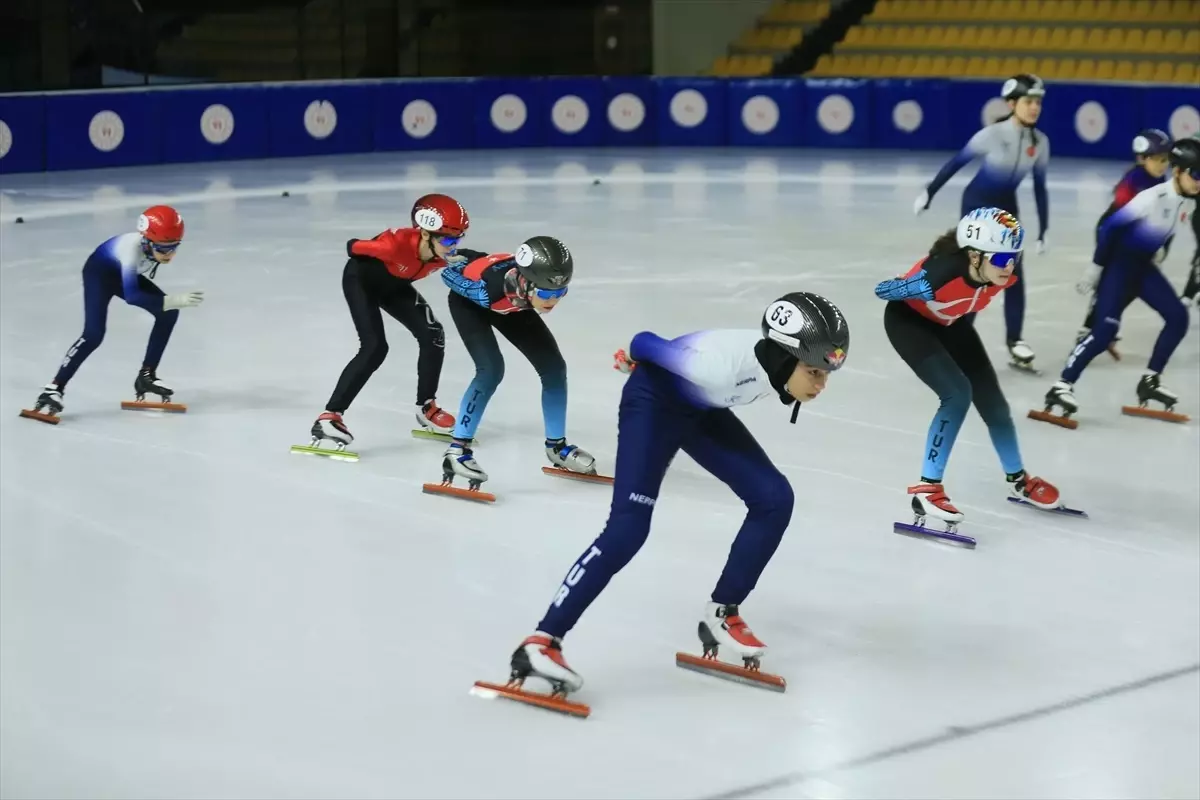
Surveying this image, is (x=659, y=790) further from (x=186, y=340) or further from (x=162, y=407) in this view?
(x=186, y=340)

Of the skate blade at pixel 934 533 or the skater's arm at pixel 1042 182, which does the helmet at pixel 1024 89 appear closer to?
the skater's arm at pixel 1042 182

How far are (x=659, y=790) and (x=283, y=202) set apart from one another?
13.1 meters

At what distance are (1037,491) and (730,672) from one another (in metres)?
2.35

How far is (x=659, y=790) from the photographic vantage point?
4.48m

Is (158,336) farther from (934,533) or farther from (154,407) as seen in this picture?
(934,533)

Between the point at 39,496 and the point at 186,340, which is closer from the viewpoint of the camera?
the point at 39,496

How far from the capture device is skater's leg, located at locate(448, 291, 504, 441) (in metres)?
7.23

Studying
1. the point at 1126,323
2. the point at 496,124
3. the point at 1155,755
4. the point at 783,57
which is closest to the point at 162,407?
the point at 1155,755

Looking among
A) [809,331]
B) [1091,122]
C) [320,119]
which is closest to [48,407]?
[809,331]

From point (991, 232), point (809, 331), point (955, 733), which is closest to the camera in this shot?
point (809, 331)

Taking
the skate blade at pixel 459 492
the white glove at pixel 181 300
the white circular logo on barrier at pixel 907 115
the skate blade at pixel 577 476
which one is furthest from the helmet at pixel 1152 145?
the white circular logo on barrier at pixel 907 115

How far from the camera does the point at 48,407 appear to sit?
840 centimetres

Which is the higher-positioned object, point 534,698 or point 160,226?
point 160,226

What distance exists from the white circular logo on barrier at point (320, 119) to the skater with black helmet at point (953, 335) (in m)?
15.5
